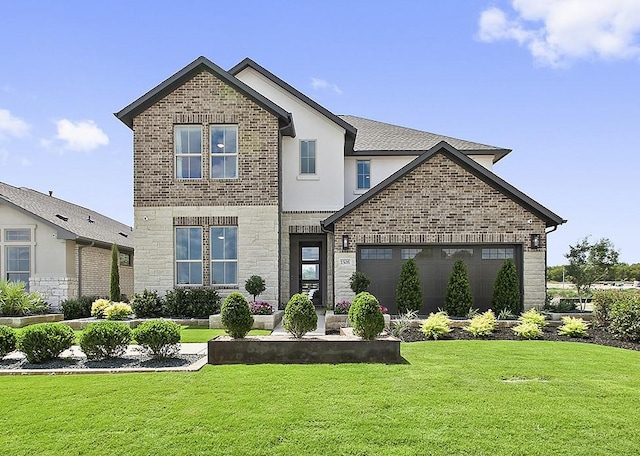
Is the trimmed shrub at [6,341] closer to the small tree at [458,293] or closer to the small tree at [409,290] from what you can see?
the small tree at [409,290]

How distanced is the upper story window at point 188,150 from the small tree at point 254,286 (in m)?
3.77

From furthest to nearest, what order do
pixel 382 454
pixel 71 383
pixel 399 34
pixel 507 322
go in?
pixel 507 322 → pixel 399 34 → pixel 71 383 → pixel 382 454

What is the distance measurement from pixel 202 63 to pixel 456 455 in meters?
14.1

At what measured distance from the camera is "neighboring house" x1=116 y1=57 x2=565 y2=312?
50.1ft

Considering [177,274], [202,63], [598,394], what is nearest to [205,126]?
[202,63]

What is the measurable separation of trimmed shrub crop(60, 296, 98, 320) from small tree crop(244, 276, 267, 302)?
5922mm

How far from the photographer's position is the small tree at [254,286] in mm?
15172

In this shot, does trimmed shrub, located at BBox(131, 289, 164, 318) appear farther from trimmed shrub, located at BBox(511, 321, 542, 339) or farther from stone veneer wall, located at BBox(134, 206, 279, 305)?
trimmed shrub, located at BBox(511, 321, 542, 339)

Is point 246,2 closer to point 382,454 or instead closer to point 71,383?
point 71,383

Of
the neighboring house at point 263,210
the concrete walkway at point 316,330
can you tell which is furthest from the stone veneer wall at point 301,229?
the concrete walkway at point 316,330

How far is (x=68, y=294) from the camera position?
58.5 ft

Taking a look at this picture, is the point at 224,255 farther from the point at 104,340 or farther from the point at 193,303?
the point at 104,340

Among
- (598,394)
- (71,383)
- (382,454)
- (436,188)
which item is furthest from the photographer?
(436,188)

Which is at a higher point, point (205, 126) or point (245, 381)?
point (205, 126)
